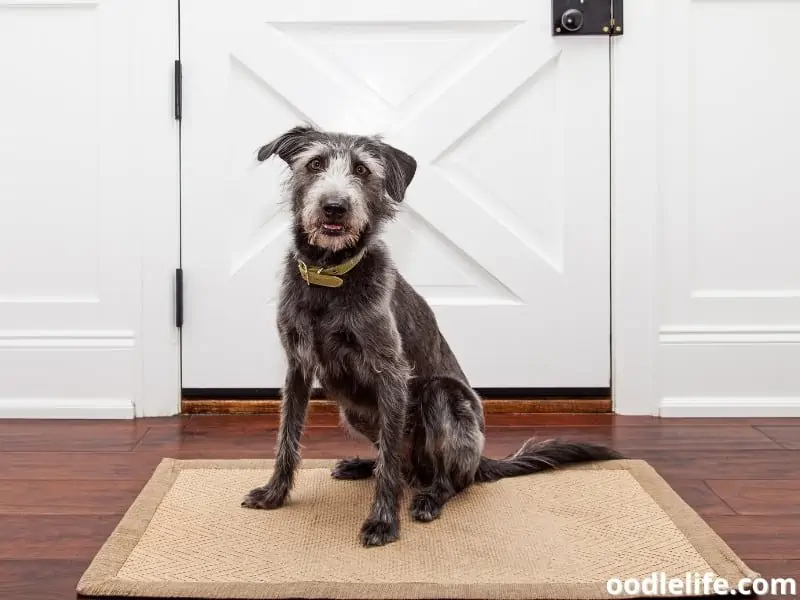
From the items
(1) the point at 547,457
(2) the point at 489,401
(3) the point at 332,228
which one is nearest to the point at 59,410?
(2) the point at 489,401

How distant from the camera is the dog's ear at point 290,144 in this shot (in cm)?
205

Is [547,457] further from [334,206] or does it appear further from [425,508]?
[334,206]

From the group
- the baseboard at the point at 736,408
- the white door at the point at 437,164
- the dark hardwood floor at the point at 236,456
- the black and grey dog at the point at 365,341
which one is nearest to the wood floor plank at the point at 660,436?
the dark hardwood floor at the point at 236,456

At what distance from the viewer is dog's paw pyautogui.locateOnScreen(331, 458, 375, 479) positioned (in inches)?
92.7

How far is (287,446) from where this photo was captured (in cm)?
211

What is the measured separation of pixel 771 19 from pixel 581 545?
88.5 inches

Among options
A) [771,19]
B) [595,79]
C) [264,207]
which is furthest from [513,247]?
[771,19]

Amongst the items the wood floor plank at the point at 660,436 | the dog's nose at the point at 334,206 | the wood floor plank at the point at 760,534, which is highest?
the dog's nose at the point at 334,206

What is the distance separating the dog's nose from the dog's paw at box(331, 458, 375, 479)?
32.8 inches

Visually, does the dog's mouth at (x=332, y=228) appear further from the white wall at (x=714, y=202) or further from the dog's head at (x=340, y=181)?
the white wall at (x=714, y=202)

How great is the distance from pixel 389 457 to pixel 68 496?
910 millimetres

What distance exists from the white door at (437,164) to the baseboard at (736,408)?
282mm

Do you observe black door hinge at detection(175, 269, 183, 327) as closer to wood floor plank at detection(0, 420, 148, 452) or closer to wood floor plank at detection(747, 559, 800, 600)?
wood floor plank at detection(0, 420, 148, 452)

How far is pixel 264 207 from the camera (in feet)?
10.3
